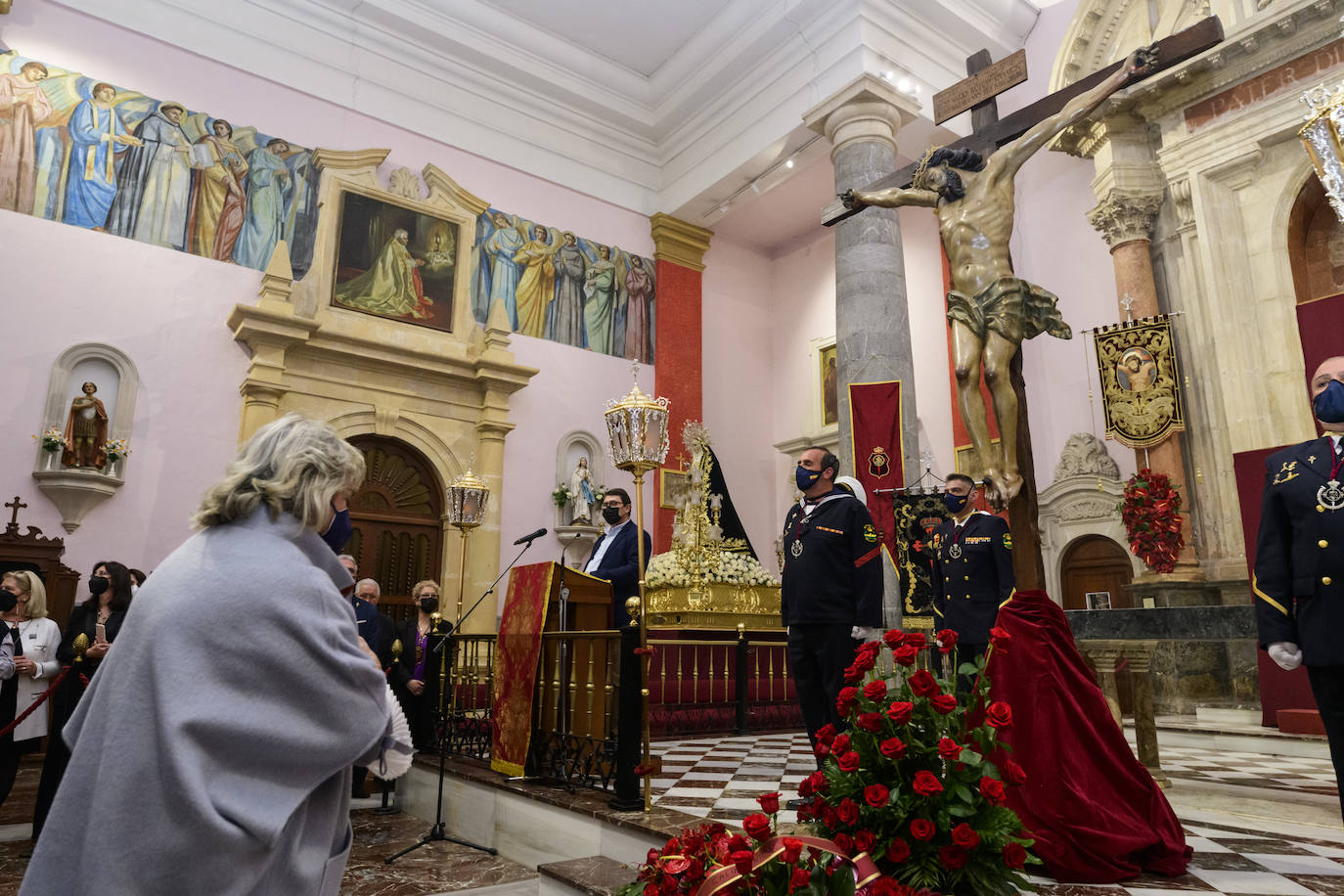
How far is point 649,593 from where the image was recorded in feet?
32.6

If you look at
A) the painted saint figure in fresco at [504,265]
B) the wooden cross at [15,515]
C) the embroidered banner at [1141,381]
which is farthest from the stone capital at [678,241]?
the wooden cross at [15,515]

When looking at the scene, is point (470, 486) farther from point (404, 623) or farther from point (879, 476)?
point (879, 476)

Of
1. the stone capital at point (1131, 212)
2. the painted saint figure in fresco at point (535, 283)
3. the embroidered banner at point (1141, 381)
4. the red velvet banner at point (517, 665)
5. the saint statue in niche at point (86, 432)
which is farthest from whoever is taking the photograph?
the painted saint figure in fresco at point (535, 283)

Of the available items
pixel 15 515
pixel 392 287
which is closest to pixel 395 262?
pixel 392 287

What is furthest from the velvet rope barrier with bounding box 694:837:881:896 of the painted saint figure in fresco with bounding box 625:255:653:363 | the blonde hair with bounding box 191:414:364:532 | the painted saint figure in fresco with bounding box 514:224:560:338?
the painted saint figure in fresco with bounding box 625:255:653:363

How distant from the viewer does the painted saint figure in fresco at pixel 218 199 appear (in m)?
9.90

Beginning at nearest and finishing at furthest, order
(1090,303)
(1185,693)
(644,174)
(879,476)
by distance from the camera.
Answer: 1. (1185,693)
2. (879,476)
3. (1090,303)
4. (644,174)

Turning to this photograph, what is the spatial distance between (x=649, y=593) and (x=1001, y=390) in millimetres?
6725

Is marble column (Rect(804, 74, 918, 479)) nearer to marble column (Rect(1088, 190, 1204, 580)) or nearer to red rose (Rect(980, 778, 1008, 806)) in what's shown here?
Result: marble column (Rect(1088, 190, 1204, 580))

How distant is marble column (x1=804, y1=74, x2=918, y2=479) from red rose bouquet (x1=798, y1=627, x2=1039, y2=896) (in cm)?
721

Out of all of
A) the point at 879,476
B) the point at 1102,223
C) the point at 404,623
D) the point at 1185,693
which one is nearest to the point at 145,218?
the point at 404,623

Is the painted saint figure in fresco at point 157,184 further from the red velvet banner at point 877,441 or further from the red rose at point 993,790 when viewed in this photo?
the red rose at point 993,790

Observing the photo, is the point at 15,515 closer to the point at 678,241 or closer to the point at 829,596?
the point at 829,596

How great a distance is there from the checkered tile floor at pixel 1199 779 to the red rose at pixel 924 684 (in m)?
0.80
